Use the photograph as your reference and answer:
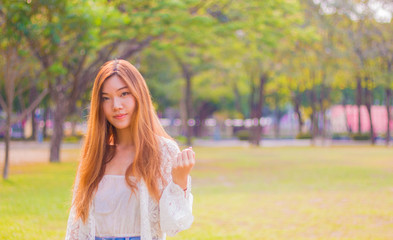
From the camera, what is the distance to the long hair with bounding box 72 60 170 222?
276cm

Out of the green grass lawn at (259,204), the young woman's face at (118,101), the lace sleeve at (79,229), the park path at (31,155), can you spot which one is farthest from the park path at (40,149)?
the young woman's face at (118,101)

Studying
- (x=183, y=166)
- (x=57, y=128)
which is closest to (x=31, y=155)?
(x=57, y=128)

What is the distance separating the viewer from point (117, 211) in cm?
272

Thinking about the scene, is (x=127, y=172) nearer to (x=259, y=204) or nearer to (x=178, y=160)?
(x=178, y=160)

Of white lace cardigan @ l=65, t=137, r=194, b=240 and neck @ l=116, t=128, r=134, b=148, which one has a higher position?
neck @ l=116, t=128, r=134, b=148

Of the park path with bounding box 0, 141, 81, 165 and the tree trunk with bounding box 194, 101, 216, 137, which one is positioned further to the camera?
the tree trunk with bounding box 194, 101, 216, 137

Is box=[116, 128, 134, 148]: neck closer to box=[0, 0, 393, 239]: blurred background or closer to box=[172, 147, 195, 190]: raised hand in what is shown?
box=[172, 147, 195, 190]: raised hand

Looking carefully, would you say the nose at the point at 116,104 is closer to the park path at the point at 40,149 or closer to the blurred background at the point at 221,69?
the blurred background at the point at 221,69

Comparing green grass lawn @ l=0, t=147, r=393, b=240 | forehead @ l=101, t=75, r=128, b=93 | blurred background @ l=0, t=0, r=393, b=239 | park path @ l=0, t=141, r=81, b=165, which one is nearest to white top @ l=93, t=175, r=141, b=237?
forehead @ l=101, t=75, r=128, b=93

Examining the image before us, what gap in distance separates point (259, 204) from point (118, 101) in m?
8.94

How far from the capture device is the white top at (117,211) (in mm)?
2709

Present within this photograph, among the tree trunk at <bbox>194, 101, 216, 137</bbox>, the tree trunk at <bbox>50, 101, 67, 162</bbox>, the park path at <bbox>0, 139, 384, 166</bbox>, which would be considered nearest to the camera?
the tree trunk at <bbox>50, 101, 67, 162</bbox>

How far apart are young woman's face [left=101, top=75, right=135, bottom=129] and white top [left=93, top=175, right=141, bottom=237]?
0.89ft

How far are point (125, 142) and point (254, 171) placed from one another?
55.3 feet
